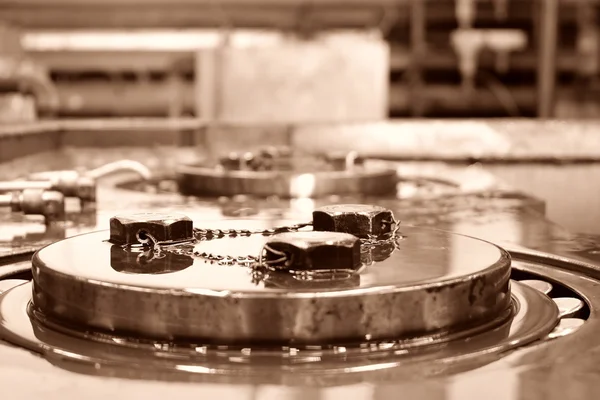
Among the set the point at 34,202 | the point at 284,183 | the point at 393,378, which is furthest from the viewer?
the point at 284,183

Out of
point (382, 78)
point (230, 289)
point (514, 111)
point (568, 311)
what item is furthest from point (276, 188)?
point (514, 111)

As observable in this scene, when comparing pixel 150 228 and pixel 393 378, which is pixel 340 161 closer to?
pixel 150 228

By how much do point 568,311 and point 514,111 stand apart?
226 inches

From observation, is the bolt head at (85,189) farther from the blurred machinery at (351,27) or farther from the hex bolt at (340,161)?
the blurred machinery at (351,27)

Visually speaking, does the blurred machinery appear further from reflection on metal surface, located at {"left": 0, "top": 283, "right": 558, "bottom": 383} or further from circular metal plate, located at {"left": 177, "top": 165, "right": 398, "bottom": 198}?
reflection on metal surface, located at {"left": 0, "top": 283, "right": 558, "bottom": 383}

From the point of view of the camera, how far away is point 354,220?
2.96 ft

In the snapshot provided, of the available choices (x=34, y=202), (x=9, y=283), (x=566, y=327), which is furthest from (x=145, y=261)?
A: (x=34, y=202)

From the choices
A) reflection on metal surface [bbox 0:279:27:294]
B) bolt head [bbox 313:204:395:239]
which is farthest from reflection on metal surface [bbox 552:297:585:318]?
reflection on metal surface [bbox 0:279:27:294]

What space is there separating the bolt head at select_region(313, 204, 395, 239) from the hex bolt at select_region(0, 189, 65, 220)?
56cm

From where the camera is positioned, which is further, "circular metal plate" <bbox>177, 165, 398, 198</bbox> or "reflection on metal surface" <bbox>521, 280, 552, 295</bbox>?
"circular metal plate" <bbox>177, 165, 398, 198</bbox>

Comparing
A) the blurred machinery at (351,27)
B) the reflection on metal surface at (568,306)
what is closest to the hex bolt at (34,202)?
the reflection on metal surface at (568,306)

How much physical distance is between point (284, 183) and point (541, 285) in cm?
77

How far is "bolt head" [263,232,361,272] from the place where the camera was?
2.38ft

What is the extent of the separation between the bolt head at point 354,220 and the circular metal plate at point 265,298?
8 cm
